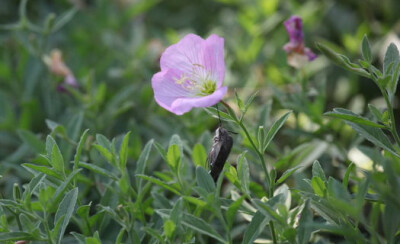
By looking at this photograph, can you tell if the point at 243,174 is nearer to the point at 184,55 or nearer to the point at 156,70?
the point at 184,55

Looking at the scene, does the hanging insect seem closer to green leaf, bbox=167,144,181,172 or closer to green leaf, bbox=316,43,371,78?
green leaf, bbox=167,144,181,172

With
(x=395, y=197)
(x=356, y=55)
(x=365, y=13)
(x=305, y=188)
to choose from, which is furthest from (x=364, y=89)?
(x=395, y=197)

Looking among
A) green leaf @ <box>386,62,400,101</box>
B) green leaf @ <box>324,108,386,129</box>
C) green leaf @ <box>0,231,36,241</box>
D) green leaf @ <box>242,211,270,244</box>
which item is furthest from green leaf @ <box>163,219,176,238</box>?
green leaf @ <box>386,62,400,101</box>

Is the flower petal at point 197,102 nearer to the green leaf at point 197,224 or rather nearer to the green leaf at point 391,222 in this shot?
the green leaf at point 197,224

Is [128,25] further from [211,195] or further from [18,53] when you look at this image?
[211,195]

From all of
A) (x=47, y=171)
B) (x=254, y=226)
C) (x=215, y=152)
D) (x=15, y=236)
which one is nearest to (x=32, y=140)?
(x=47, y=171)

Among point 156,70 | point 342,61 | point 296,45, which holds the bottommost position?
point 156,70
